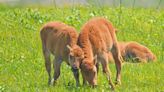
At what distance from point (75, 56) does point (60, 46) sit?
814 millimetres

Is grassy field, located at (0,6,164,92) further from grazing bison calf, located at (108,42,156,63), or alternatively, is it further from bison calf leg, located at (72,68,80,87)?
grazing bison calf, located at (108,42,156,63)

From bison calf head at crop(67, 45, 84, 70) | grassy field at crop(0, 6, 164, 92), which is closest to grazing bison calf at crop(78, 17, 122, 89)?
bison calf head at crop(67, 45, 84, 70)

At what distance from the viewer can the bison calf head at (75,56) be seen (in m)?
10.2

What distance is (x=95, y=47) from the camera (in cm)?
1094

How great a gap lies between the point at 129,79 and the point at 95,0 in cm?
872

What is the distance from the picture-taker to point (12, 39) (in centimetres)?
1548

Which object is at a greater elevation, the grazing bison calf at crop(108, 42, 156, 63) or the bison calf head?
the bison calf head

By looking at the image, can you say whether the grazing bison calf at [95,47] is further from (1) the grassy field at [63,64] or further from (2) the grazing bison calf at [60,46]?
(1) the grassy field at [63,64]

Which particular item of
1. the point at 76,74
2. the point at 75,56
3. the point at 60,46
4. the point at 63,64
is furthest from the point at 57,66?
the point at 63,64

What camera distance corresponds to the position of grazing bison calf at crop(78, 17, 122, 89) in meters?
10.3

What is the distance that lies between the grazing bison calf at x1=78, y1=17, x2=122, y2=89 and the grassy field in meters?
0.23

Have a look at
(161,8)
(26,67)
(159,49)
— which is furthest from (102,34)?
(161,8)

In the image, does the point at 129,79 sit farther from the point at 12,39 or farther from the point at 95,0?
the point at 95,0

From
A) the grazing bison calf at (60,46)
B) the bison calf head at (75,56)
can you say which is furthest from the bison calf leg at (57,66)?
the bison calf head at (75,56)
